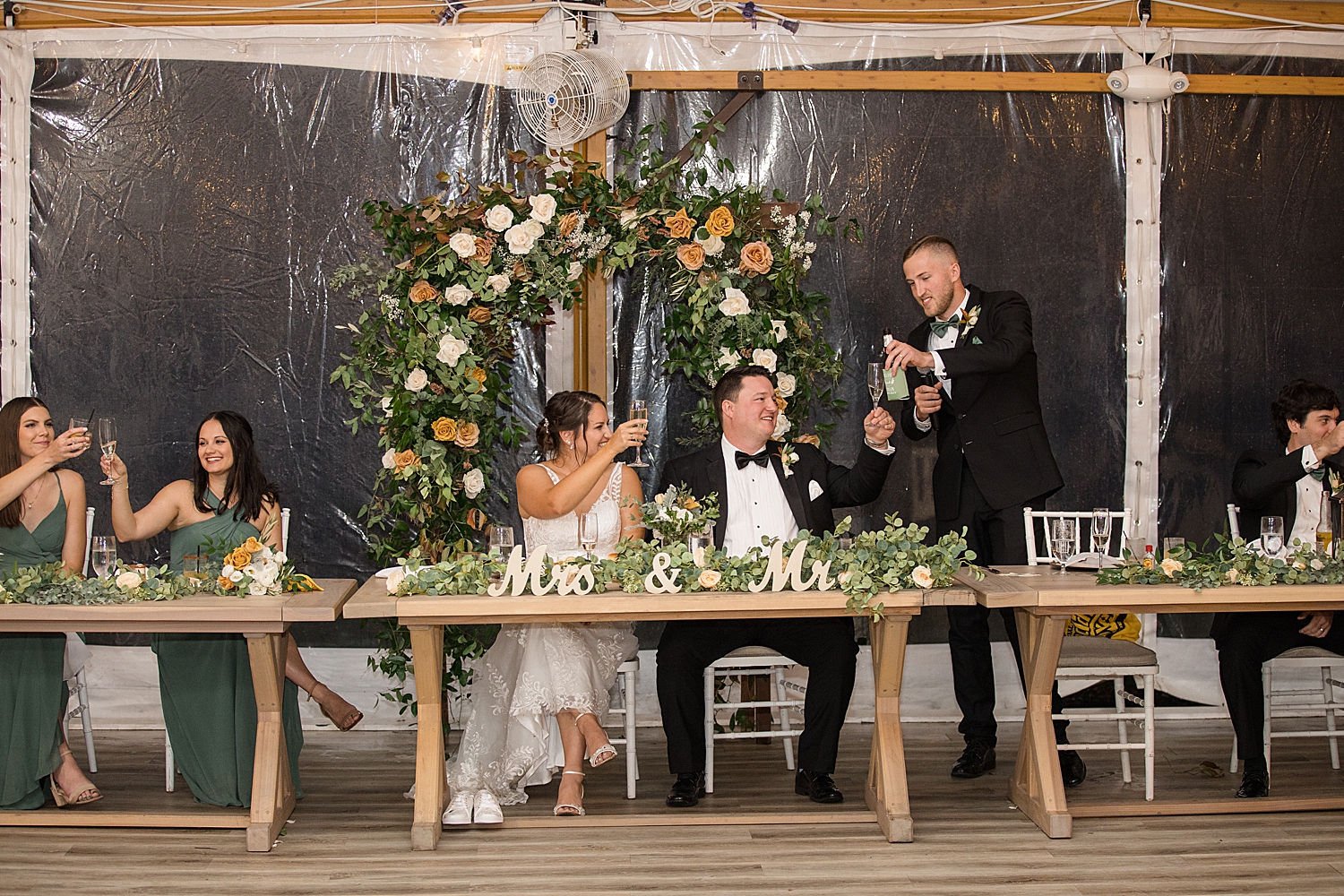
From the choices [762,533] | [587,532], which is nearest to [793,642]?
[762,533]

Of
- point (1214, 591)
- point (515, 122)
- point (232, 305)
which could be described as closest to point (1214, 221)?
point (1214, 591)

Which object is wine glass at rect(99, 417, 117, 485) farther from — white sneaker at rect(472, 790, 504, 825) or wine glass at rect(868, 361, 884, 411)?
wine glass at rect(868, 361, 884, 411)

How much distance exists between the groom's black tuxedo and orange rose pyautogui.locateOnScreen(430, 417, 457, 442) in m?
0.80

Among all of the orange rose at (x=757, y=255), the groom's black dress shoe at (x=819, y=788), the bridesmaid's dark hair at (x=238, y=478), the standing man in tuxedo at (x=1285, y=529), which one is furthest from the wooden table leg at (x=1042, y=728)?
the bridesmaid's dark hair at (x=238, y=478)

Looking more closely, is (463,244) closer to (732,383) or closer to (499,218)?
(499,218)

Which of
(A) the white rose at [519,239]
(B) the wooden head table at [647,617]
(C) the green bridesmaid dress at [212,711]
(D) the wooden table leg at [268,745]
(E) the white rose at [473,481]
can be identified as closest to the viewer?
(B) the wooden head table at [647,617]

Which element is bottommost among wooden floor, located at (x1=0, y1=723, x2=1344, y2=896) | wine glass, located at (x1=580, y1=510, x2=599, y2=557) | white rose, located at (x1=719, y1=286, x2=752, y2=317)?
wooden floor, located at (x1=0, y1=723, x2=1344, y2=896)

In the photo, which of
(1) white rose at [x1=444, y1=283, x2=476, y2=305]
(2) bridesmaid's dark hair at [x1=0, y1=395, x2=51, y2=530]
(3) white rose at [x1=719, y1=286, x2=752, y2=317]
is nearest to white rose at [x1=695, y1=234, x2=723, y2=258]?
(3) white rose at [x1=719, y1=286, x2=752, y2=317]

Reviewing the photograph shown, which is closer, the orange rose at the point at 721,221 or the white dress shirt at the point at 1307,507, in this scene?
the white dress shirt at the point at 1307,507

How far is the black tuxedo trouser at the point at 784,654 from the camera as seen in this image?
378cm

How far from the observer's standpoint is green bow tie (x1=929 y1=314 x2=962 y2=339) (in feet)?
13.7

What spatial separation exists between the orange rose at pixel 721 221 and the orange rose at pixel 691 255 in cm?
9

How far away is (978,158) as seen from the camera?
4.96m

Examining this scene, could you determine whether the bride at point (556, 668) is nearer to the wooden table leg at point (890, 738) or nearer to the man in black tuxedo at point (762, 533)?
the man in black tuxedo at point (762, 533)
